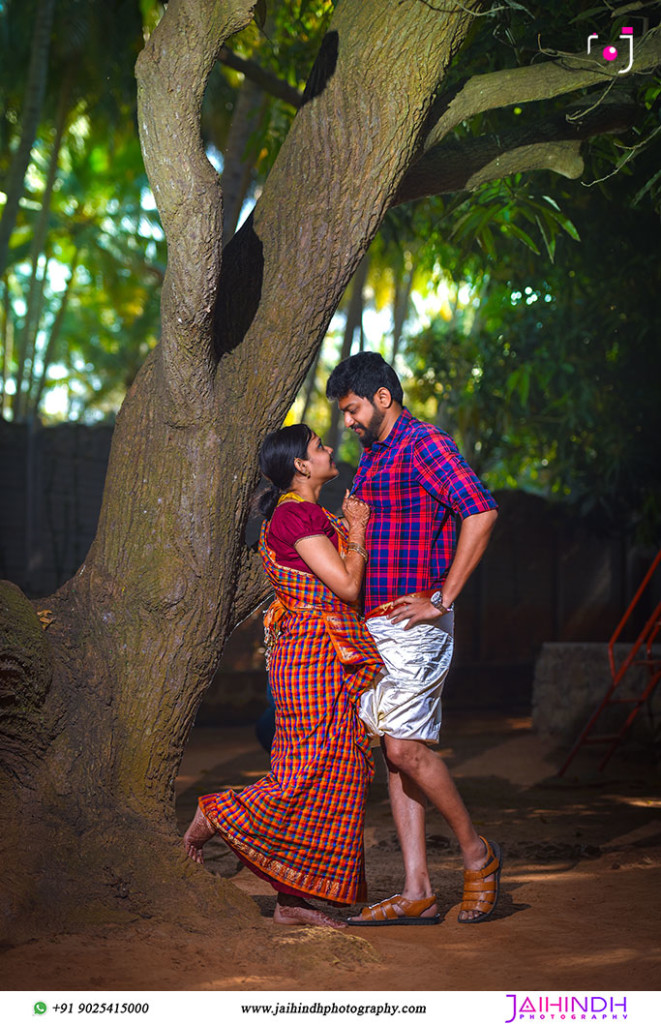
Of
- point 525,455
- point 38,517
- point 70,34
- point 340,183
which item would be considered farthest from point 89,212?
point 340,183

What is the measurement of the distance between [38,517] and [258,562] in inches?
222

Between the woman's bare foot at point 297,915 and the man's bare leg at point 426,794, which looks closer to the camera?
the woman's bare foot at point 297,915

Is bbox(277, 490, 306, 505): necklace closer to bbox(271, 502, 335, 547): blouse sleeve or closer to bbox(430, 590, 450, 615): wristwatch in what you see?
bbox(271, 502, 335, 547): blouse sleeve

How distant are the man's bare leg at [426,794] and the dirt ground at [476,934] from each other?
0.23 m

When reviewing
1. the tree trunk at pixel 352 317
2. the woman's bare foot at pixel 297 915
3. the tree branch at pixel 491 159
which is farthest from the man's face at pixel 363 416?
the tree trunk at pixel 352 317

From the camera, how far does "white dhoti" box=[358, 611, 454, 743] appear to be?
3.63m

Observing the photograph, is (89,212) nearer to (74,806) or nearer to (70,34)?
(70,34)

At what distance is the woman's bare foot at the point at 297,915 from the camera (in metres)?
3.55

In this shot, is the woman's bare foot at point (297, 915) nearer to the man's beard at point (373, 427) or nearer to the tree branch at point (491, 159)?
the man's beard at point (373, 427)

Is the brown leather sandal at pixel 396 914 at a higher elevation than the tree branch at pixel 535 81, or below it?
below

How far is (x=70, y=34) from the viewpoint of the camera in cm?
1549

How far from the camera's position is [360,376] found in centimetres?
380
